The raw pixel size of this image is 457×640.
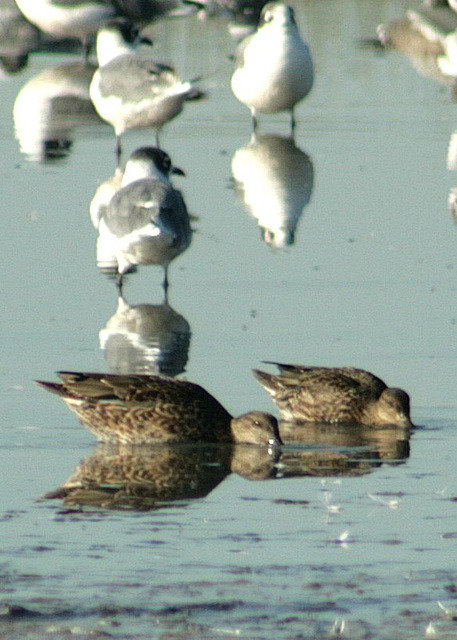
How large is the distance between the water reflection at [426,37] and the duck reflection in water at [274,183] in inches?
272

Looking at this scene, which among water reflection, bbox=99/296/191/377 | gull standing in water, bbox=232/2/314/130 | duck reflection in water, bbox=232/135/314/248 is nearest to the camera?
water reflection, bbox=99/296/191/377

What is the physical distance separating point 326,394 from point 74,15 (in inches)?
776

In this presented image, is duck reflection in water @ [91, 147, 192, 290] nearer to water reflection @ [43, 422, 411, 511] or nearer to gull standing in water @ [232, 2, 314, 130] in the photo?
water reflection @ [43, 422, 411, 511]

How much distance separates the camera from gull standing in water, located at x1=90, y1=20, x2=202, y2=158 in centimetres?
1981

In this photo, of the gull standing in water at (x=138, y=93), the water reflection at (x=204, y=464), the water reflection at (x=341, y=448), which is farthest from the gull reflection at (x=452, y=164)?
the water reflection at (x=204, y=464)

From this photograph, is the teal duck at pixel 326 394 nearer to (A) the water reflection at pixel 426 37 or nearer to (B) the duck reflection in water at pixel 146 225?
(B) the duck reflection in water at pixel 146 225

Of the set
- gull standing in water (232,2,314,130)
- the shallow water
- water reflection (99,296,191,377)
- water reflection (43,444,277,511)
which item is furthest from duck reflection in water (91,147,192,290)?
gull standing in water (232,2,314,130)

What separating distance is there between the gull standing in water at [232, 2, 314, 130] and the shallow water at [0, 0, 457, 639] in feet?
1.57

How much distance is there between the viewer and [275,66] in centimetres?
2142

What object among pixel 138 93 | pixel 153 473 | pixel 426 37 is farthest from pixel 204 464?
pixel 426 37

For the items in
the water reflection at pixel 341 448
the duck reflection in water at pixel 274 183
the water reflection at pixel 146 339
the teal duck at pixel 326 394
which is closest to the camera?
the water reflection at pixel 341 448

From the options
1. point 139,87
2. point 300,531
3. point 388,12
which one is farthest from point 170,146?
point 388,12

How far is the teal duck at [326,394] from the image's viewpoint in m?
9.94

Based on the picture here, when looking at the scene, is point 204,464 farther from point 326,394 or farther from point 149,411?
point 326,394
